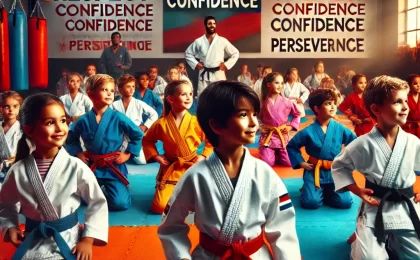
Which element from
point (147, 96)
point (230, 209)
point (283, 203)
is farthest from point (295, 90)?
point (230, 209)

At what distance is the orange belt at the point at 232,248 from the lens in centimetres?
201

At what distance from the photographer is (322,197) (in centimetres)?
416

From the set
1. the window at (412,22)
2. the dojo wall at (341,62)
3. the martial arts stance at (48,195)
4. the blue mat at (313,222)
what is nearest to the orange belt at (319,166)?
the blue mat at (313,222)

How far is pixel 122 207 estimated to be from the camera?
4074 millimetres

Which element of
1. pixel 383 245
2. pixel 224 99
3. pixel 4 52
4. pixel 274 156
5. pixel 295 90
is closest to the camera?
pixel 224 99

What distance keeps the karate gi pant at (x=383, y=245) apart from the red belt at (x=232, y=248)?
2.81ft

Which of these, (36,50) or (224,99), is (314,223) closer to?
(224,99)

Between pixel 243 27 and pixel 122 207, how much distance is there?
4.60 meters

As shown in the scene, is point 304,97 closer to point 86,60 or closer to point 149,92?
point 149,92

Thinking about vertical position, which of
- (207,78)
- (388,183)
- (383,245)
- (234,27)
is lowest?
(383,245)

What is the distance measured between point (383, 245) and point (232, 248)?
3.53 ft

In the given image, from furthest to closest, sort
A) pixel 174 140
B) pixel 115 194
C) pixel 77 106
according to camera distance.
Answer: pixel 77 106 < pixel 115 194 < pixel 174 140

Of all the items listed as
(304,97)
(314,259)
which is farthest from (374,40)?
(314,259)

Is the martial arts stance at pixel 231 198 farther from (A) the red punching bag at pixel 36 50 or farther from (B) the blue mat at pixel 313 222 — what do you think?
(A) the red punching bag at pixel 36 50
